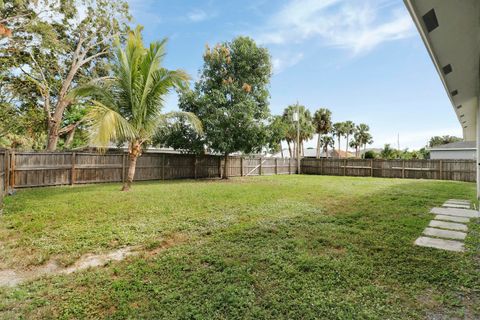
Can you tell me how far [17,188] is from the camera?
8.45 meters

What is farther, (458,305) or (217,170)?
(217,170)

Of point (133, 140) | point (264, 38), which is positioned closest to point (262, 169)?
point (264, 38)

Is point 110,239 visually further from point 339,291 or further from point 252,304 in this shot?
point 339,291

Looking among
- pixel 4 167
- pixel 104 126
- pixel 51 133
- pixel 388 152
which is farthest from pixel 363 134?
pixel 4 167

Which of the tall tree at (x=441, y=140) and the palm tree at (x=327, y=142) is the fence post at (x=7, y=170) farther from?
the tall tree at (x=441, y=140)

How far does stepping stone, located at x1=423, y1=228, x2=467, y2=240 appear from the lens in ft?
12.7

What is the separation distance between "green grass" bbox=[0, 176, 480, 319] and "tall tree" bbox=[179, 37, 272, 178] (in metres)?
7.48

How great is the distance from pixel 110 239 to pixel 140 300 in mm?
1947

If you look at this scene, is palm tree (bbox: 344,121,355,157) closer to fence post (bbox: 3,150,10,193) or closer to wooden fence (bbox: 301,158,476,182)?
wooden fence (bbox: 301,158,476,182)

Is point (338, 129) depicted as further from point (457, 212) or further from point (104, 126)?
point (104, 126)

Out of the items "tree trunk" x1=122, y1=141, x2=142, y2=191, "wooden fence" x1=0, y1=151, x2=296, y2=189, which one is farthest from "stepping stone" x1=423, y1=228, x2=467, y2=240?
"wooden fence" x1=0, y1=151, x2=296, y2=189

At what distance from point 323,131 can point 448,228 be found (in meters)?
25.6

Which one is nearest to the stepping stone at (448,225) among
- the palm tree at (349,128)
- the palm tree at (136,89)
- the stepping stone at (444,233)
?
the stepping stone at (444,233)

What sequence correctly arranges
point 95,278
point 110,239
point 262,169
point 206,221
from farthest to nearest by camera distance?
point 262,169, point 206,221, point 110,239, point 95,278
